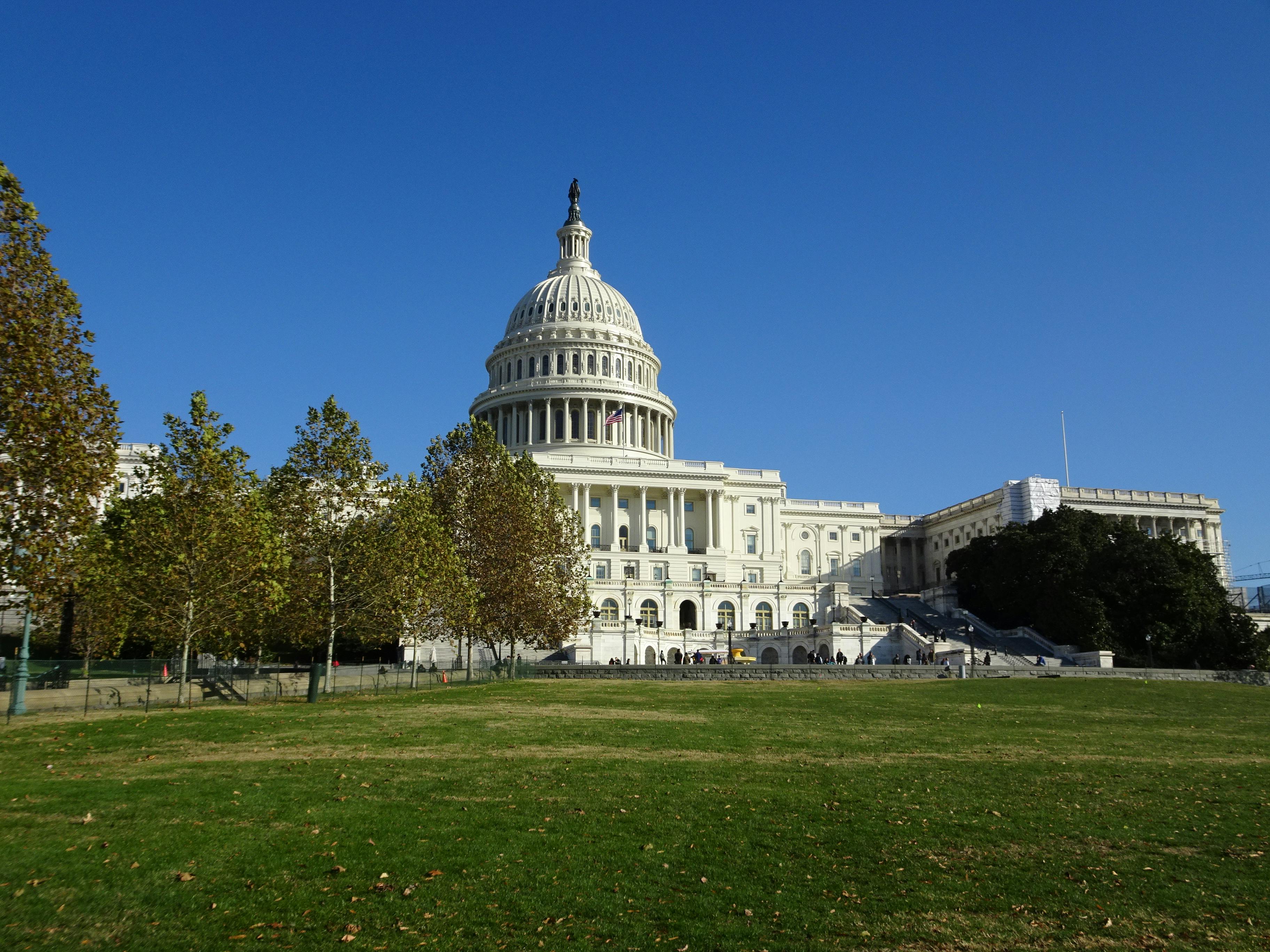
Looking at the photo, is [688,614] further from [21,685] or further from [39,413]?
[39,413]

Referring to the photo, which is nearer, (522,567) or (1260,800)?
(1260,800)

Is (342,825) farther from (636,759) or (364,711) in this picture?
(364,711)

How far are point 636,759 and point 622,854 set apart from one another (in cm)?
852

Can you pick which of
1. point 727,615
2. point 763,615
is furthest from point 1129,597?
point 727,615

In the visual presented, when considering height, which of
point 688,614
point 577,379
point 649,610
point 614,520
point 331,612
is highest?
point 577,379

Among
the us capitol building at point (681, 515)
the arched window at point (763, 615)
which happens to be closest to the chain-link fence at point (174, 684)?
the us capitol building at point (681, 515)

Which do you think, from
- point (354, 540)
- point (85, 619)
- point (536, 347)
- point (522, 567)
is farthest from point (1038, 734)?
point (536, 347)

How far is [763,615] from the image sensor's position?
10600 cm

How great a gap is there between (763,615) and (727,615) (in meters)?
3.61

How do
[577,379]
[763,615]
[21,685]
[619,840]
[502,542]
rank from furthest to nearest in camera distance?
[577,379], [763,615], [502,542], [21,685], [619,840]

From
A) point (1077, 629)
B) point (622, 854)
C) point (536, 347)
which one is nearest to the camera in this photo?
point (622, 854)

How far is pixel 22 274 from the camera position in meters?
25.9

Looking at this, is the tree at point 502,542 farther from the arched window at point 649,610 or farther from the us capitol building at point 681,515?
the arched window at point 649,610

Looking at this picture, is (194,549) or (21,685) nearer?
(21,685)
